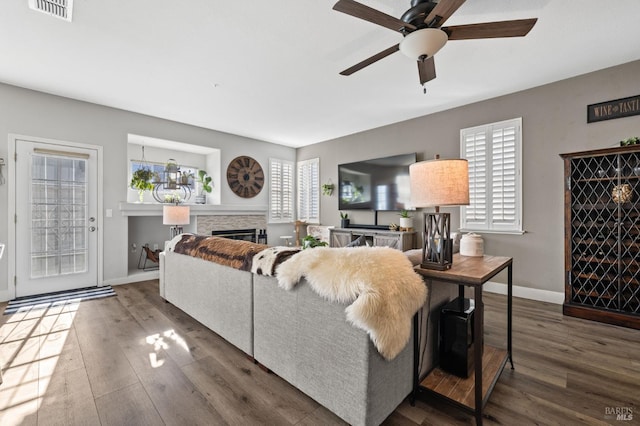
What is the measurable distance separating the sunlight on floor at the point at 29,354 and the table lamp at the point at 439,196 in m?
2.41

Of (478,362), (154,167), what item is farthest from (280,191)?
(478,362)

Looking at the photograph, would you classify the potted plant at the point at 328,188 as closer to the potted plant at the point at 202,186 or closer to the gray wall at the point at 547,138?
the potted plant at the point at 202,186

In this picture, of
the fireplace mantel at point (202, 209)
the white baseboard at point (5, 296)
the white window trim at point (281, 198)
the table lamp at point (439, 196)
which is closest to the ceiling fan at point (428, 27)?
the table lamp at point (439, 196)

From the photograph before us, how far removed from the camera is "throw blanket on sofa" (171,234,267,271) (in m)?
2.11

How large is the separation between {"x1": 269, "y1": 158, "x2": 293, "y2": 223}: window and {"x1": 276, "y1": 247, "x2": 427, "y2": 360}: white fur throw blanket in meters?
5.03

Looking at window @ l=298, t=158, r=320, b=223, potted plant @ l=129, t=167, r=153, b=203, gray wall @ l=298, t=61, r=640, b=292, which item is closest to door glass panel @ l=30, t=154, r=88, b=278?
potted plant @ l=129, t=167, r=153, b=203

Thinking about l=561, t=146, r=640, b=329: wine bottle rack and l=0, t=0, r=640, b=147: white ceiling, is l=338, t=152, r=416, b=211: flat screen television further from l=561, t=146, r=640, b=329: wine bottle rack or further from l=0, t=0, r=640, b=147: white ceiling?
l=561, t=146, r=640, b=329: wine bottle rack

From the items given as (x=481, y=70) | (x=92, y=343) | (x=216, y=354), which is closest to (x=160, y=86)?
(x=92, y=343)

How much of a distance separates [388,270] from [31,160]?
15.9 feet

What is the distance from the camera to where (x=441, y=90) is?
3.71 m

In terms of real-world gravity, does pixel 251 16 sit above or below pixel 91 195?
above

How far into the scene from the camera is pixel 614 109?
3.10m

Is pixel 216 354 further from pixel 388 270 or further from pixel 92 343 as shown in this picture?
pixel 388 270

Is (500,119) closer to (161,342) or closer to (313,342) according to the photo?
(313,342)
